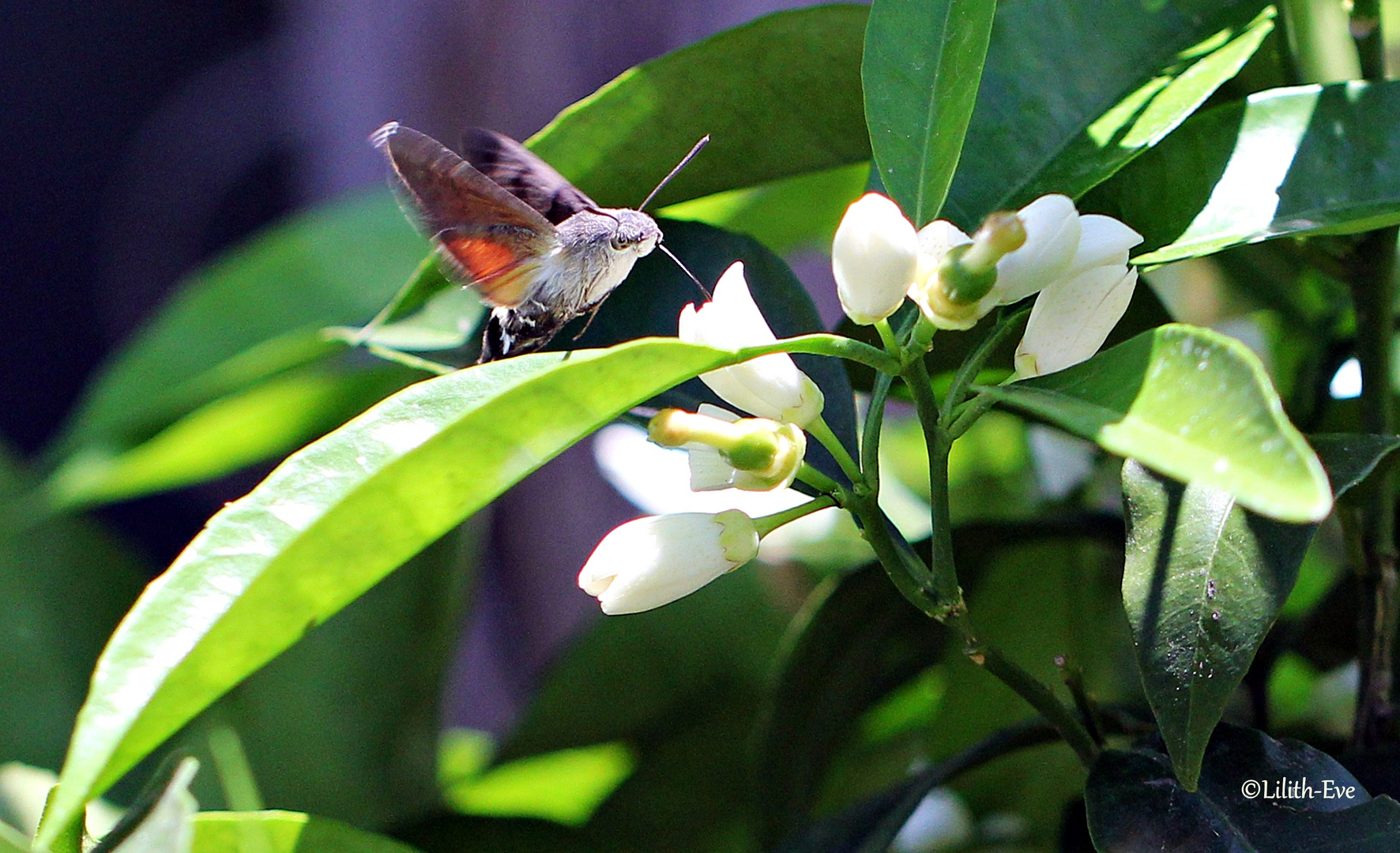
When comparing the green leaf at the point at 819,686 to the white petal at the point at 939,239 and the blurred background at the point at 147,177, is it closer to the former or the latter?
the white petal at the point at 939,239

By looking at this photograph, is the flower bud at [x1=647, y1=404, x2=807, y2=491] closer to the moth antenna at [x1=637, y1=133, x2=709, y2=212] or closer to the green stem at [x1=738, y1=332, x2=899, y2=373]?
the green stem at [x1=738, y1=332, x2=899, y2=373]

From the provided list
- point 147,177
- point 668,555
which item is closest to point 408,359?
point 668,555

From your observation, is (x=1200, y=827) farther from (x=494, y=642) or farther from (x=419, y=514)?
(x=494, y=642)

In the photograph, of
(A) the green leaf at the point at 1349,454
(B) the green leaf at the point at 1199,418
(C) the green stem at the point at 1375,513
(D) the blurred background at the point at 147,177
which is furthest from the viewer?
(D) the blurred background at the point at 147,177

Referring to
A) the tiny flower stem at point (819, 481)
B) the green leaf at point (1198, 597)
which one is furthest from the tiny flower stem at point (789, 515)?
the green leaf at point (1198, 597)

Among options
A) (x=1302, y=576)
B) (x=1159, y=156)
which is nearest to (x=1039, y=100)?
(x=1159, y=156)

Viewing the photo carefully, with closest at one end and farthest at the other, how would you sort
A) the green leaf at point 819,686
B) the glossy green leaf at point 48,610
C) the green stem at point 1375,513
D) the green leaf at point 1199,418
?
1. the green leaf at point 1199,418
2. the green stem at point 1375,513
3. the green leaf at point 819,686
4. the glossy green leaf at point 48,610
